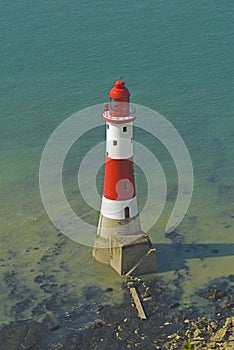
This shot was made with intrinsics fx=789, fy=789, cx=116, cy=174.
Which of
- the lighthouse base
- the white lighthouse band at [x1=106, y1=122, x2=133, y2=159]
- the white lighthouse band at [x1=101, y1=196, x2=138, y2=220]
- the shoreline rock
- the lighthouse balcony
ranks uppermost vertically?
the lighthouse balcony

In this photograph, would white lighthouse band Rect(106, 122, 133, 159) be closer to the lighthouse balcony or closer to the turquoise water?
the lighthouse balcony

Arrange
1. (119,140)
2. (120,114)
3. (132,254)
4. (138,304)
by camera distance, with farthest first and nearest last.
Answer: (132,254), (138,304), (119,140), (120,114)

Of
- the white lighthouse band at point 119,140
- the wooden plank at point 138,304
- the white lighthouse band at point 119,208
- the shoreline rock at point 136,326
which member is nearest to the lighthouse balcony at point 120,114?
the white lighthouse band at point 119,140

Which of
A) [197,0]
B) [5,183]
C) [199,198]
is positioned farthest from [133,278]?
[197,0]

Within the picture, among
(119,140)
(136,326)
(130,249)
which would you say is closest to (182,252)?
(130,249)

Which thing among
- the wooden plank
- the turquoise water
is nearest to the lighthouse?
the turquoise water

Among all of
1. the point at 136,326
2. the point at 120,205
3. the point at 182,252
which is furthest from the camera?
the point at 182,252

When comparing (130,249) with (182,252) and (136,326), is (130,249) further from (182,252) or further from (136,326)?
(136,326)
